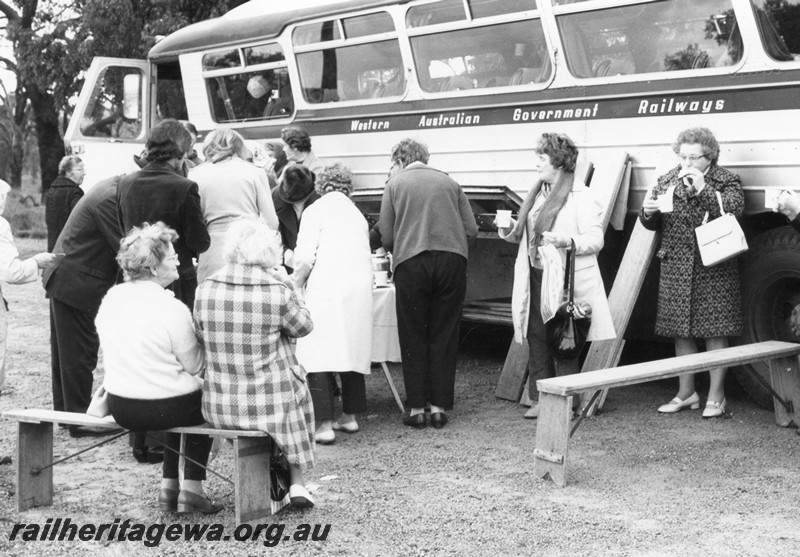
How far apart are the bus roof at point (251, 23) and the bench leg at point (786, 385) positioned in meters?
4.10

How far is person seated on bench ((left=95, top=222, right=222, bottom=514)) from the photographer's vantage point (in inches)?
188

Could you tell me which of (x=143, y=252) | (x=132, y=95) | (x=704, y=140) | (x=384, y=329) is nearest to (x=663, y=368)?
(x=704, y=140)

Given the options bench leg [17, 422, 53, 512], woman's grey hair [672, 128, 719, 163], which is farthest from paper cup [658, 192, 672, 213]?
bench leg [17, 422, 53, 512]

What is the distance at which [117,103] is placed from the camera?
39.9ft

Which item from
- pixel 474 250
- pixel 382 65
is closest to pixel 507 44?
pixel 382 65

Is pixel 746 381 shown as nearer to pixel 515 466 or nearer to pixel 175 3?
pixel 515 466

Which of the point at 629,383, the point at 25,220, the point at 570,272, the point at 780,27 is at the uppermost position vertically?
the point at 780,27

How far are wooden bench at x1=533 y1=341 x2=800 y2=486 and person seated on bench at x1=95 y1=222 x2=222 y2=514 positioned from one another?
5.76 feet

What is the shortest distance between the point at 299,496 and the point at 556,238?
2305 millimetres

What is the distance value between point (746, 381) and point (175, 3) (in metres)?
9.93

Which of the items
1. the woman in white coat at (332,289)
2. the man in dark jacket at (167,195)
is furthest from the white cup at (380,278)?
the man in dark jacket at (167,195)

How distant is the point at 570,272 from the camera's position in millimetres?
6594

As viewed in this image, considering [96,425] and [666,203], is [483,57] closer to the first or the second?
[666,203]

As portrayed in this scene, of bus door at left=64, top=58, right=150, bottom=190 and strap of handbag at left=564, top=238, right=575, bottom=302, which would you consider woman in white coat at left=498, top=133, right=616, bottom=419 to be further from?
bus door at left=64, top=58, right=150, bottom=190
